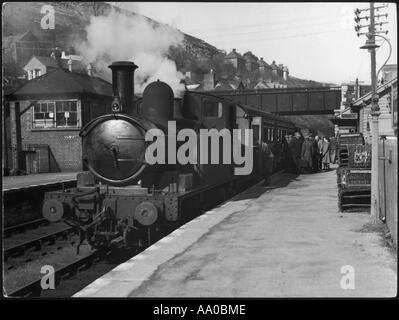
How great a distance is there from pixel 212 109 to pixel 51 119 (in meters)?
14.5

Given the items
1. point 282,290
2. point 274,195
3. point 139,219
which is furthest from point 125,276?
point 274,195

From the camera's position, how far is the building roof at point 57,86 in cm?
2245

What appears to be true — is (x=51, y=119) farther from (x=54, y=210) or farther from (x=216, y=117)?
(x=54, y=210)

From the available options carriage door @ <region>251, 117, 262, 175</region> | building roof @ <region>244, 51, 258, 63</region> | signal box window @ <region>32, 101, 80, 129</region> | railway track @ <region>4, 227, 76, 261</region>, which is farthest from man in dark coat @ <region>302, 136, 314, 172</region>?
railway track @ <region>4, 227, 76, 261</region>

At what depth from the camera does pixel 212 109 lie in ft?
36.7

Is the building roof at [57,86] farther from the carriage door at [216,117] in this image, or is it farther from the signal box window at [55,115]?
the carriage door at [216,117]

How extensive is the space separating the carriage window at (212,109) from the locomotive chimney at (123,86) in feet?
8.81

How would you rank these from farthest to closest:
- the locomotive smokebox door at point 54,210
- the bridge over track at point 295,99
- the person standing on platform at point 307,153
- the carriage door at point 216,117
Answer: the bridge over track at point 295,99
the person standing on platform at point 307,153
the carriage door at point 216,117
the locomotive smokebox door at point 54,210

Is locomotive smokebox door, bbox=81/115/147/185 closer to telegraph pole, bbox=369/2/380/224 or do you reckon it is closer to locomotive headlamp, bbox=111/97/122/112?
locomotive headlamp, bbox=111/97/122/112

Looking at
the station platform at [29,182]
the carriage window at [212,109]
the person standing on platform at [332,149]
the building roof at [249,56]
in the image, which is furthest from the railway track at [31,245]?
the person standing on platform at [332,149]

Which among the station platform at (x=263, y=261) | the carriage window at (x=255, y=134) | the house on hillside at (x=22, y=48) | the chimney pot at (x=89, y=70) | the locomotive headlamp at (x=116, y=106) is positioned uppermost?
the house on hillside at (x=22, y=48)

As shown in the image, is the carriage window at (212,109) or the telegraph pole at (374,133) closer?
the telegraph pole at (374,133)
